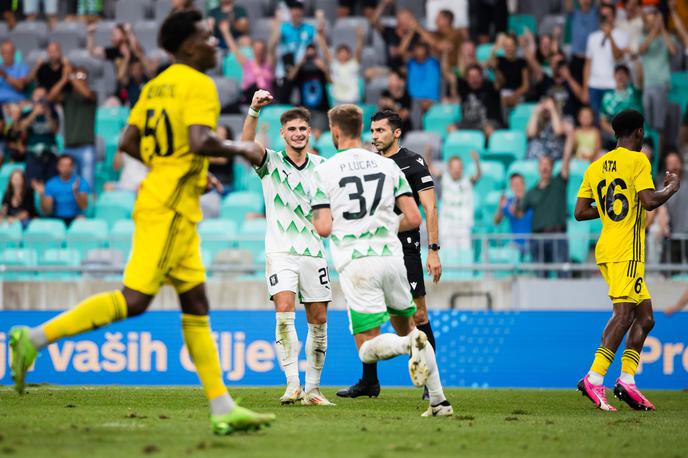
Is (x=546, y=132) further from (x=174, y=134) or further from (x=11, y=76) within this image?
(x=174, y=134)

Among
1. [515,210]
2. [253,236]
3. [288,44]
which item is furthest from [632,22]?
[253,236]

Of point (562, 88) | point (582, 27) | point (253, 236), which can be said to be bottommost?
point (253, 236)

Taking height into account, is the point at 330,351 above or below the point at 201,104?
below

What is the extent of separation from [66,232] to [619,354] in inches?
334

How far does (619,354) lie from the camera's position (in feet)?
47.4

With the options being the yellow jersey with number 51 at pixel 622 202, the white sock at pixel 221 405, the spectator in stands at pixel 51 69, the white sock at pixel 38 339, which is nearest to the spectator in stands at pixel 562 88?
the spectator in stands at pixel 51 69

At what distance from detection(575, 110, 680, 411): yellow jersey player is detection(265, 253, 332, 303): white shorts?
2.38 m

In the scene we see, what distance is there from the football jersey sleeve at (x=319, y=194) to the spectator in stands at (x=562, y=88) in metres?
11.0

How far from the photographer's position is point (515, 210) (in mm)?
16797

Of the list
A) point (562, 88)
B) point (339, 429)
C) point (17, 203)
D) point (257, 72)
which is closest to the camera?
point (339, 429)

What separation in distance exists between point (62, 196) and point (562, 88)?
323 inches

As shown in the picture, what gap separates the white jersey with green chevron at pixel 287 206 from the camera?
1016 cm

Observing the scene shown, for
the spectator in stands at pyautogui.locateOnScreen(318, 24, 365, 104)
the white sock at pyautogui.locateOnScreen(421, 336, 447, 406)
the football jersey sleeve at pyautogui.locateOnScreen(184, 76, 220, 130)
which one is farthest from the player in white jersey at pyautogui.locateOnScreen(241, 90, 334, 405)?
the spectator in stands at pyautogui.locateOnScreen(318, 24, 365, 104)

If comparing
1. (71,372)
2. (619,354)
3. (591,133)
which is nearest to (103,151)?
(71,372)
